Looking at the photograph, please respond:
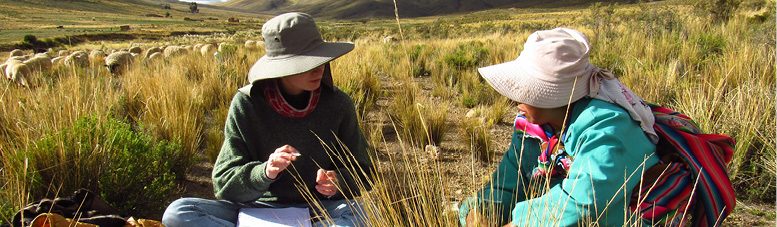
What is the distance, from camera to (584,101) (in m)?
1.37

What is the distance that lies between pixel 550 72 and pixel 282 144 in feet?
3.88

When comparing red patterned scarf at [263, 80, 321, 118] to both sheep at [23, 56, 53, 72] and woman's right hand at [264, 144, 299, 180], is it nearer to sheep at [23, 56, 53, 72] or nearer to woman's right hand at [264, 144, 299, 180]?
woman's right hand at [264, 144, 299, 180]

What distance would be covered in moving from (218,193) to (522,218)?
1.20m

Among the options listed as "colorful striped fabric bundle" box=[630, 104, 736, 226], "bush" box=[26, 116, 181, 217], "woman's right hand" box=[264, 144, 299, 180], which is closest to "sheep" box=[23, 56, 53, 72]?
"bush" box=[26, 116, 181, 217]

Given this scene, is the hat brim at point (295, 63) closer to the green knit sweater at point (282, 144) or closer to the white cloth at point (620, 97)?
the green knit sweater at point (282, 144)

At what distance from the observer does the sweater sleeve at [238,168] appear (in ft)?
5.55

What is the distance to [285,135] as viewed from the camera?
1.94 meters

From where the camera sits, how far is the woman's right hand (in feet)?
4.93

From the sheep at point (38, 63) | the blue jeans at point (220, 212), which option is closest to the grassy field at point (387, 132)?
the blue jeans at point (220, 212)

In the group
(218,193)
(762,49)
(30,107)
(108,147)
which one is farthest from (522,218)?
(762,49)

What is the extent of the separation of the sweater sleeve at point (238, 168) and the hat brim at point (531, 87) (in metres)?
0.92

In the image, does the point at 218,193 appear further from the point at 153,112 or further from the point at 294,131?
the point at 153,112

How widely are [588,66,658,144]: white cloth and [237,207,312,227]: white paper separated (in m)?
1.14

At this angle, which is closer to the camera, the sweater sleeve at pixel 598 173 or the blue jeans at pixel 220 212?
the sweater sleeve at pixel 598 173
